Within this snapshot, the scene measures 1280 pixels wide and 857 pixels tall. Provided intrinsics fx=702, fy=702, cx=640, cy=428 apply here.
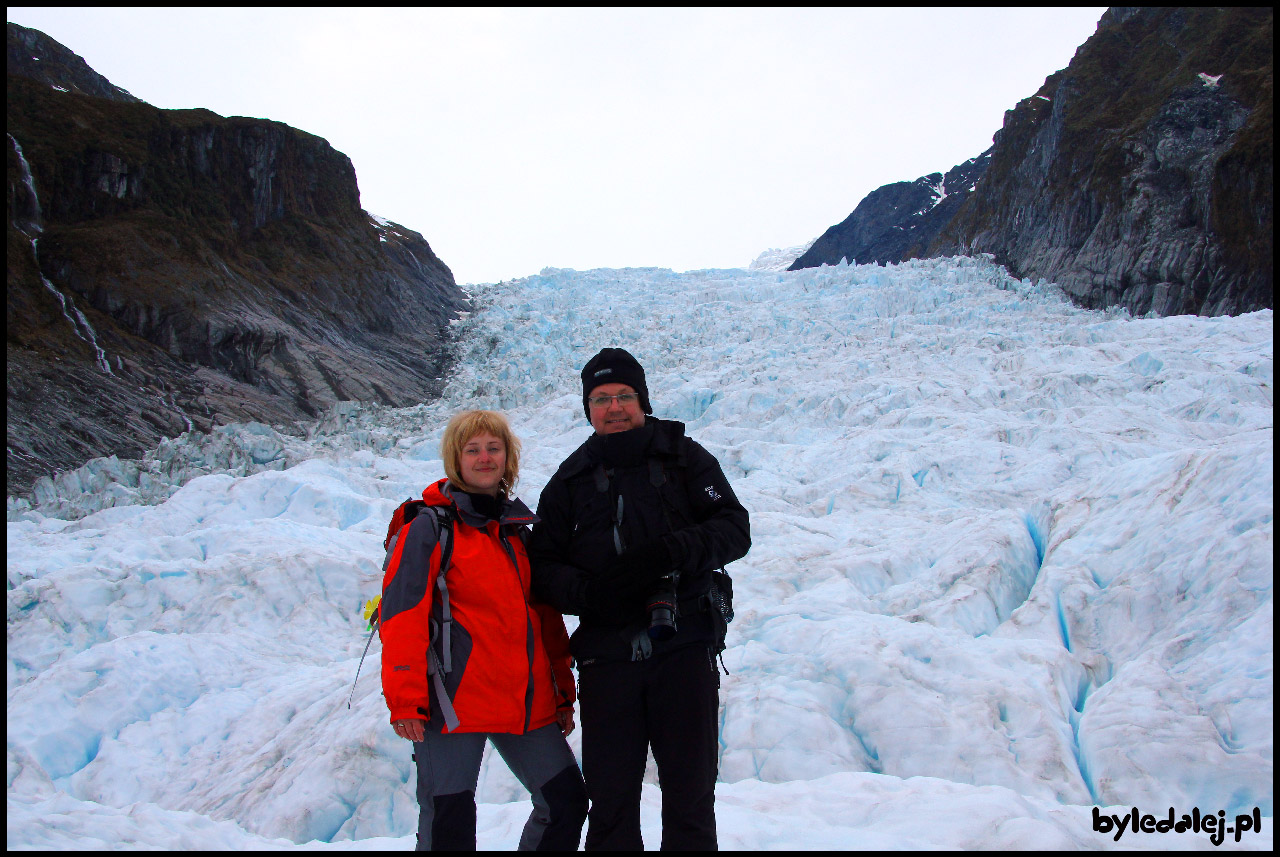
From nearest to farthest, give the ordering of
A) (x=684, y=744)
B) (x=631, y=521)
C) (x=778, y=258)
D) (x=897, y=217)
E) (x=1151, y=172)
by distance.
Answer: (x=684, y=744), (x=631, y=521), (x=1151, y=172), (x=897, y=217), (x=778, y=258)

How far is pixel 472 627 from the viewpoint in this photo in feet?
7.34

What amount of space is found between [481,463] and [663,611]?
83 cm

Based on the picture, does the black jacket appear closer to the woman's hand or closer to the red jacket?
the red jacket

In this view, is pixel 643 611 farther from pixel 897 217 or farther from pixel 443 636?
pixel 897 217

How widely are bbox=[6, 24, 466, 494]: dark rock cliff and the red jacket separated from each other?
11502 mm

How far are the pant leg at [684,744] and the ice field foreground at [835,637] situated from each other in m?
0.73

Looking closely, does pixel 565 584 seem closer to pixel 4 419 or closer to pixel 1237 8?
pixel 4 419

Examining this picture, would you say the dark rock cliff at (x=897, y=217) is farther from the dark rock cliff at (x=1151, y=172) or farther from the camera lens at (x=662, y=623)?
Answer: the camera lens at (x=662, y=623)

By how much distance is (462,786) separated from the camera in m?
2.17

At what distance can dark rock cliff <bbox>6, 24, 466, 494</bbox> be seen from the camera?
13031mm

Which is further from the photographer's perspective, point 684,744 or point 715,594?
point 715,594

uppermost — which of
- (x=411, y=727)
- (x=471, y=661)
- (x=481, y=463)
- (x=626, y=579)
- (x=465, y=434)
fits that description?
(x=465, y=434)

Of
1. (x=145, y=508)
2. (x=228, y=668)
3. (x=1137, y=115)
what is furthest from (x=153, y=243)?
(x=1137, y=115)

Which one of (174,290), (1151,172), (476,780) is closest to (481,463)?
(476,780)
